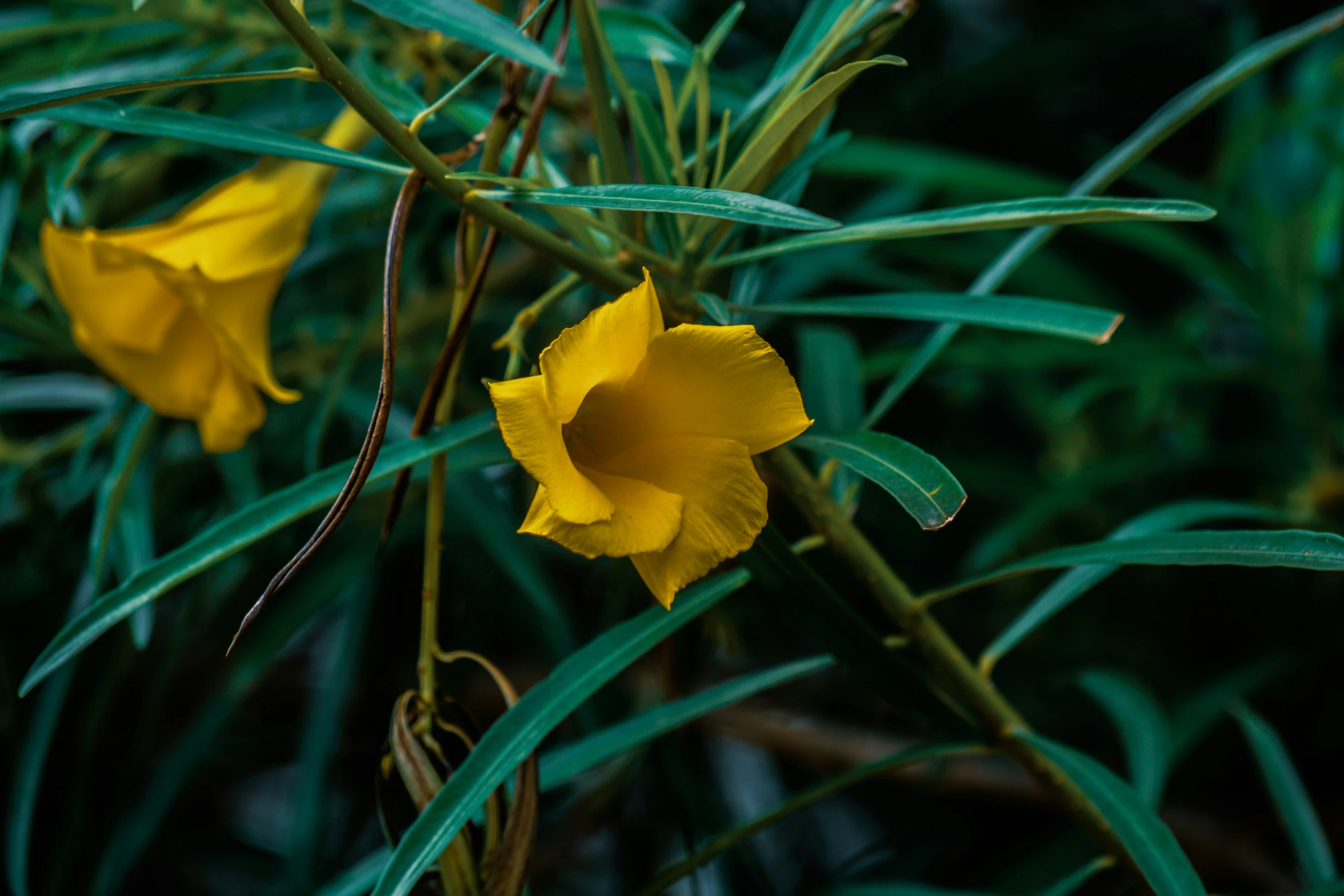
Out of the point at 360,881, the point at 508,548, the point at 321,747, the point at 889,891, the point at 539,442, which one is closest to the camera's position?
the point at 539,442

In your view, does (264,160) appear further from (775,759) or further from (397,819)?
(775,759)

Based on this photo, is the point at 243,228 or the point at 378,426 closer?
the point at 378,426

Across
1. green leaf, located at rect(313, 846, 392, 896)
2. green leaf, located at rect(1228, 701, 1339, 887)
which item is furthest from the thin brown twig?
green leaf, located at rect(1228, 701, 1339, 887)

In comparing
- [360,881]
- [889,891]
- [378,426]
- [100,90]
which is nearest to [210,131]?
[100,90]

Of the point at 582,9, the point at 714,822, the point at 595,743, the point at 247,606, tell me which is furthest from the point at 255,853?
the point at 582,9

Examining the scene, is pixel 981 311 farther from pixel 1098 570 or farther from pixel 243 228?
pixel 243 228

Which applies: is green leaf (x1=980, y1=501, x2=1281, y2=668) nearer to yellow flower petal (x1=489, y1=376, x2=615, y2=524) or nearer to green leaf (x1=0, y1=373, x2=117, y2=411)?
yellow flower petal (x1=489, y1=376, x2=615, y2=524)

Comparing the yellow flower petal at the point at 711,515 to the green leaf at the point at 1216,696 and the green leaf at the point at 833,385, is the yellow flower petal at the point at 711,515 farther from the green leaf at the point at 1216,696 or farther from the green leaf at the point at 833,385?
the green leaf at the point at 1216,696
